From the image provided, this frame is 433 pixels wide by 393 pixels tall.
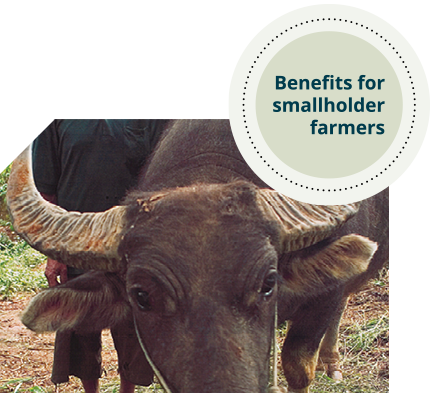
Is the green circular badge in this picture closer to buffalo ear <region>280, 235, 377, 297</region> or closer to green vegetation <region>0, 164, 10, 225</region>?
buffalo ear <region>280, 235, 377, 297</region>

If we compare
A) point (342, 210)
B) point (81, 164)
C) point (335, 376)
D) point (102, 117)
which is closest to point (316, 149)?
point (342, 210)

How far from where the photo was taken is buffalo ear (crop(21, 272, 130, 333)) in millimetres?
2842

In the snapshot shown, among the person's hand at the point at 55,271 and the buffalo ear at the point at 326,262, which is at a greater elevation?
the buffalo ear at the point at 326,262

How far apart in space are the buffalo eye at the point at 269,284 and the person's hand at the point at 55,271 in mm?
1276

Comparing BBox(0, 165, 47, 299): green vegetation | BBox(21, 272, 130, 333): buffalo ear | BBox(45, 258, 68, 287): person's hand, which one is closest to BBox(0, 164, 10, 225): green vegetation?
BBox(0, 165, 47, 299): green vegetation

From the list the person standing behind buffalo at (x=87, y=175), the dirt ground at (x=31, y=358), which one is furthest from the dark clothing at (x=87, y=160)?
the dirt ground at (x=31, y=358)

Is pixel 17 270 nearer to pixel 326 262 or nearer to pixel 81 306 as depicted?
pixel 81 306

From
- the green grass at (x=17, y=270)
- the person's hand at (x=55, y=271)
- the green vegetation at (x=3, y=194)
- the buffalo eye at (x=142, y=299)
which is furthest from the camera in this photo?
the green grass at (x=17, y=270)

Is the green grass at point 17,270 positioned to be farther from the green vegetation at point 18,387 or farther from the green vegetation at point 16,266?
the green vegetation at point 18,387

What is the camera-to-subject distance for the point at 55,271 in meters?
3.30

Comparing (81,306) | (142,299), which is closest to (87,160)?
(81,306)

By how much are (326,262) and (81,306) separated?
4.48 feet

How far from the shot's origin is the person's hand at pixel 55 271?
3.28 metres

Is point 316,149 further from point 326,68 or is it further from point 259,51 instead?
point 259,51
